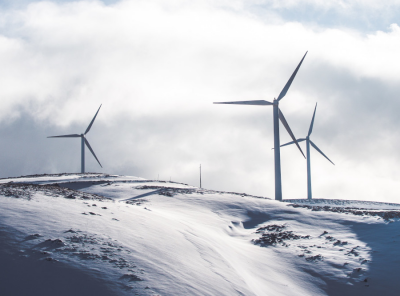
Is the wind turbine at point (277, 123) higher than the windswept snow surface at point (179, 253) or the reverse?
higher

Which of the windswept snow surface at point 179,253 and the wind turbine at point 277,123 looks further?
the wind turbine at point 277,123

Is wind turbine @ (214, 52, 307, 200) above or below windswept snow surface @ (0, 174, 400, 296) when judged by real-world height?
above

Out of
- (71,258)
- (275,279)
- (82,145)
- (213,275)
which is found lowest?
(275,279)

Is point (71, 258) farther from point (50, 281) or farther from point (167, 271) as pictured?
point (167, 271)

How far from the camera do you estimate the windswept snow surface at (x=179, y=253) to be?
33.5ft

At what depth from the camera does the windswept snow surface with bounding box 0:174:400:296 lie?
10.2 meters

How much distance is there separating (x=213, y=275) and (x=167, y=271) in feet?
5.58

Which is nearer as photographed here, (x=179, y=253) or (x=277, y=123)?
(x=179, y=253)

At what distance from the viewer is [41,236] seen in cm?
1205

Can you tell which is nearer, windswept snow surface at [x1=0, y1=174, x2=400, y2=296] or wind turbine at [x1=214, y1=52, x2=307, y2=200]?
windswept snow surface at [x1=0, y1=174, x2=400, y2=296]

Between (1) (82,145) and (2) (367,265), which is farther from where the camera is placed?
(1) (82,145)

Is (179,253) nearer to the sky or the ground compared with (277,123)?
nearer to the ground

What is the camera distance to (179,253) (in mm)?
13422

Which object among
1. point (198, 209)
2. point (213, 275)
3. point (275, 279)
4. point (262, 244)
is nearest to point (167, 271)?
point (213, 275)
